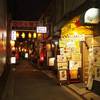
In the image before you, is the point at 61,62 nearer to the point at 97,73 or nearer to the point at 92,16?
the point at 97,73

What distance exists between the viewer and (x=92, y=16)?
639 inches

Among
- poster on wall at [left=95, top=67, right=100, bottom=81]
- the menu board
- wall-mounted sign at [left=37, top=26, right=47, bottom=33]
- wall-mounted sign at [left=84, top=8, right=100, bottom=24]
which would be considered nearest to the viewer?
wall-mounted sign at [left=84, top=8, right=100, bottom=24]

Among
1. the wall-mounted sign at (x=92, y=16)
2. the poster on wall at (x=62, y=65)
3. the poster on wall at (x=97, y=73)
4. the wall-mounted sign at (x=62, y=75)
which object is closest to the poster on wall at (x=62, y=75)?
the wall-mounted sign at (x=62, y=75)

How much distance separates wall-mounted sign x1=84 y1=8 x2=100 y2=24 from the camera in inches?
636

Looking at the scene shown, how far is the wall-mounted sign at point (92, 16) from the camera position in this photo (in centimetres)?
1616

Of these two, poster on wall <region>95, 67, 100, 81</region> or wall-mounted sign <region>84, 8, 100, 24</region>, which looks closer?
wall-mounted sign <region>84, 8, 100, 24</region>

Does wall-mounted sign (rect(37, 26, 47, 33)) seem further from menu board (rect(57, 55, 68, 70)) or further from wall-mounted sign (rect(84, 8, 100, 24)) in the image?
wall-mounted sign (rect(84, 8, 100, 24))

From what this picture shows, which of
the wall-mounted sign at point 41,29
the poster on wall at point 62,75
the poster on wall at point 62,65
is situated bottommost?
the poster on wall at point 62,75

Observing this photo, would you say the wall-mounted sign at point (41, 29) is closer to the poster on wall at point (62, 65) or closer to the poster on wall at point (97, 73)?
the poster on wall at point (62, 65)

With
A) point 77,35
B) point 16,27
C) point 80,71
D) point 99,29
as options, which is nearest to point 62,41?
point 77,35

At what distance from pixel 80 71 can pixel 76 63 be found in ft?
2.37

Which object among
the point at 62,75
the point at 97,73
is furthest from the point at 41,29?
the point at 97,73

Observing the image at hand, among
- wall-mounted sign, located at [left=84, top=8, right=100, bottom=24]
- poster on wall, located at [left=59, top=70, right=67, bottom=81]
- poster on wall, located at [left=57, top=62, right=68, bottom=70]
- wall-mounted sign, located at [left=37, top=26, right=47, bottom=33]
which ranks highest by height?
wall-mounted sign, located at [left=37, top=26, right=47, bottom=33]

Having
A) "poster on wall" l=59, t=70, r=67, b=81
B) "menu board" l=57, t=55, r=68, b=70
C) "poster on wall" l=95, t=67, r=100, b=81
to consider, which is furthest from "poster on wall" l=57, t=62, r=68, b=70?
"poster on wall" l=95, t=67, r=100, b=81
